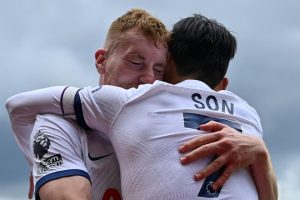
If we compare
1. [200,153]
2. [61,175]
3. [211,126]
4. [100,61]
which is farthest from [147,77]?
[61,175]

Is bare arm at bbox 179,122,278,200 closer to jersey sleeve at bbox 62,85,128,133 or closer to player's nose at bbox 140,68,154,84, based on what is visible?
jersey sleeve at bbox 62,85,128,133

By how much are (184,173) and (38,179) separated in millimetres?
1080

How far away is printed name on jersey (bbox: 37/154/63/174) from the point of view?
163 inches

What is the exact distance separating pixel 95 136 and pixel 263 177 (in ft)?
4.33

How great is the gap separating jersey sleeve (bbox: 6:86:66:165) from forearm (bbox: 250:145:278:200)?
1.54 meters

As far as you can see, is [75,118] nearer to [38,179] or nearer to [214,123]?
[38,179]

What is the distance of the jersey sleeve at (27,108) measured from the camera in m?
4.32

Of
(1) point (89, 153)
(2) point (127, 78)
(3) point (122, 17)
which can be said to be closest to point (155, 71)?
(2) point (127, 78)

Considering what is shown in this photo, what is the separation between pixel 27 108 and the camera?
448 cm

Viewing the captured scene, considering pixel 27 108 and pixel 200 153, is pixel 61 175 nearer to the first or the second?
pixel 27 108

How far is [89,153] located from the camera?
4379 mm

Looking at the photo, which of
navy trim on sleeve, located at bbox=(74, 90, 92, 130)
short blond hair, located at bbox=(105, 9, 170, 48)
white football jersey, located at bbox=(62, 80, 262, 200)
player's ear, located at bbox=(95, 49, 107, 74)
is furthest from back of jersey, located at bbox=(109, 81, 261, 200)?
player's ear, located at bbox=(95, 49, 107, 74)

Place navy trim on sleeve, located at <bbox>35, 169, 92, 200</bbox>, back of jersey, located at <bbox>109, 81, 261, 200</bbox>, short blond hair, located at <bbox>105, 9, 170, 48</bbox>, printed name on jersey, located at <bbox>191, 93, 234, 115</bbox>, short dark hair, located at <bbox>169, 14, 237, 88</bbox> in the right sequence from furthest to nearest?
short blond hair, located at <bbox>105, 9, 170, 48</bbox>
short dark hair, located at <bbox>169, 14, 237, 88</bbox>
printed name on jersey, located at <bbox>191, 93, 234, 115</bbox>
navy trim on sleeve, located at <bbox>35, 169, 92, 200</bbox>
back of jersey, located at <bbox>109, 81, 261, 200</bbox>

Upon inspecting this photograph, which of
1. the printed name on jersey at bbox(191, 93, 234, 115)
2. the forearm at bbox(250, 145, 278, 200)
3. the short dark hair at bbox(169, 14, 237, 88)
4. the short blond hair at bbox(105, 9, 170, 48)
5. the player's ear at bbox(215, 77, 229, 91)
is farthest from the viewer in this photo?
the short blond hair at bbox(105, 9, 170, 48)
